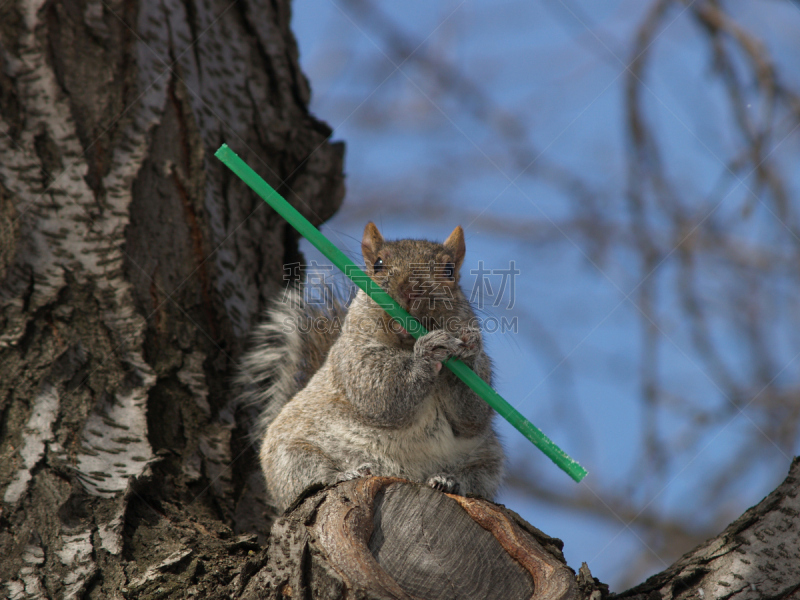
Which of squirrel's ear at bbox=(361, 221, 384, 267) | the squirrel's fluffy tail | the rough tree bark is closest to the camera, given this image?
the rough tree bark

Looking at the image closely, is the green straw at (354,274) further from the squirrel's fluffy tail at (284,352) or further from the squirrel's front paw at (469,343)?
the squirrel's fluffy tail at (284,352)

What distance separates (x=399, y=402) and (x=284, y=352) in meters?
0.82

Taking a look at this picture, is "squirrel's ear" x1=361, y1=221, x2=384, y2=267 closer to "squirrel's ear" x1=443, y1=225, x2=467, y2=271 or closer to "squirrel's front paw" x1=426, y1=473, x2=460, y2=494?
"squirrel's ear" x1=443, y1=225, x2=467, y2=271

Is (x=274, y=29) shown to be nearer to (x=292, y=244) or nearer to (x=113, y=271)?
(x=292, y=244)

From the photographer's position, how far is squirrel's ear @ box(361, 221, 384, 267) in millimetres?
2680

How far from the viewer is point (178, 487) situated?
2.35 meters

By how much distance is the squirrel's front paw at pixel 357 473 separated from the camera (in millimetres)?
2225

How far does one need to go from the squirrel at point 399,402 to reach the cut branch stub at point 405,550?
342mm

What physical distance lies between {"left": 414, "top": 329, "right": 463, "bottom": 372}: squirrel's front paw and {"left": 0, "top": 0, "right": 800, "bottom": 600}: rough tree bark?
1.68ft

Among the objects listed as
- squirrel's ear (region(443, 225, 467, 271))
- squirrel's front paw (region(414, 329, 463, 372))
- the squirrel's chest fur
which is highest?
squirrel's ear (region(443, 225, 467, 271))

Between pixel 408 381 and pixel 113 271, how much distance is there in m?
1.17

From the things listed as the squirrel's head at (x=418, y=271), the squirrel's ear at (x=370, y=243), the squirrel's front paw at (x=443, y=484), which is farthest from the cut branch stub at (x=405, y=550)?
the squirrel's ear at (x=370, y=243)

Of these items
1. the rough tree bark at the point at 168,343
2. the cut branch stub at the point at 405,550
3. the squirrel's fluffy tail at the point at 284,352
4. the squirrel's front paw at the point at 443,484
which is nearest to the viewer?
the cut branch stub at the point at 405,550

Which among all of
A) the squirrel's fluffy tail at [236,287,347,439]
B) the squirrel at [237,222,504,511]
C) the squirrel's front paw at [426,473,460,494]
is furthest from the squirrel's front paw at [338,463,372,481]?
the squirrel's fluffy tail at [236,287,347,439]
